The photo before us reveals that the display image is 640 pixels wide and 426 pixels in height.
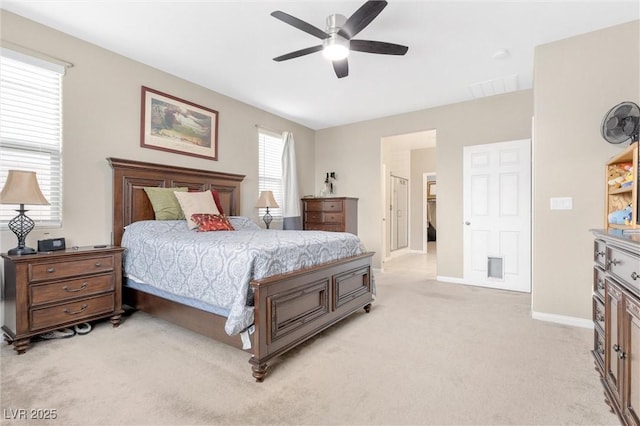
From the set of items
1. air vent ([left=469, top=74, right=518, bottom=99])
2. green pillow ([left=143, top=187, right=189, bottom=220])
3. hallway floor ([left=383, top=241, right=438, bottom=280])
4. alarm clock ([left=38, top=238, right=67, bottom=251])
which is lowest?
hallway floor ([left=383, top=241, right=438, bottom=280])

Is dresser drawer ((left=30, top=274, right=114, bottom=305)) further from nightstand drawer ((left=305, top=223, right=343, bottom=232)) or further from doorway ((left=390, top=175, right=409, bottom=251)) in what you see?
doorway ((left=390, top=175, right=409, bottom=251))

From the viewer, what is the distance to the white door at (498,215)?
4.02 meters

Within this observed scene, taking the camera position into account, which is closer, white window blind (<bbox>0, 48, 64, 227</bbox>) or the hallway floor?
white window blind (<bbox>0, 48, 64, 227</bbox>)

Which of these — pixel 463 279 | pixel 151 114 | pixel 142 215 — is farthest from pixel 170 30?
pixel 463 279

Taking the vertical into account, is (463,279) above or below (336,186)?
below

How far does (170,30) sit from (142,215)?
1.87 meters

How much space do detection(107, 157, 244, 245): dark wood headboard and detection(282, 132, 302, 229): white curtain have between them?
1.51 meters

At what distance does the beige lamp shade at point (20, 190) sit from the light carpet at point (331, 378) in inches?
43.7

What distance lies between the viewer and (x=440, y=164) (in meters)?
4.71

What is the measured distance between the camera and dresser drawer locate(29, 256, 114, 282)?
231cm

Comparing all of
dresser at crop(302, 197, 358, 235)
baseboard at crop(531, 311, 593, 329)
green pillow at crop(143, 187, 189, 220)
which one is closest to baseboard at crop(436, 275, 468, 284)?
baseboard at crop(531, 311, 593, 329)

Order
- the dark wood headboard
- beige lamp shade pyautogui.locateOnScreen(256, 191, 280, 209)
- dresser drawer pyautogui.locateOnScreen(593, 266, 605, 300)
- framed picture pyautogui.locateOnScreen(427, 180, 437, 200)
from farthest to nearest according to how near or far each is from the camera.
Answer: framed picture pyautogui.locateOnScreen(427, 180, 437, 200)
beige lamp shade pyautogui.locateOnScreen(256, 191, 280, 209)
the dark wood headboard
dresser drawer pyautogui.locateOnScreen(593, 266, 605, 300)

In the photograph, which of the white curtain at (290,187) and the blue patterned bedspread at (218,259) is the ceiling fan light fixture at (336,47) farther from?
the white curtain at (290,187)

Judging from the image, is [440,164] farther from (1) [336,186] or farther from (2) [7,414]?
(2) [7,414]
